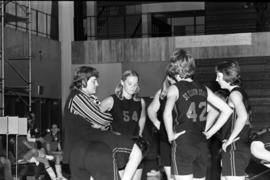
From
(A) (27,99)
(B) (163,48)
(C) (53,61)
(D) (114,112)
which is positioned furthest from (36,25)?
(D) (114,112)

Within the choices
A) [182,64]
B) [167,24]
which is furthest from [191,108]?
[167,24]

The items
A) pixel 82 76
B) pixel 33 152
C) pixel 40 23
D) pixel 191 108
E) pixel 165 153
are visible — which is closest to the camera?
pixel 191 108

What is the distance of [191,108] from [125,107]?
1.21m

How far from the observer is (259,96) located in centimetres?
1414

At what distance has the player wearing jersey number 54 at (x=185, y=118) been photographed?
4352 millimetres

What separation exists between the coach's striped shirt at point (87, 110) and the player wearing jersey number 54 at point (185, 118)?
0.52 meters

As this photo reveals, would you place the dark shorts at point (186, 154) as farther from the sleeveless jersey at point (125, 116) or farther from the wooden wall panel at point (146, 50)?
the wooden wall panel at point (146, 50)

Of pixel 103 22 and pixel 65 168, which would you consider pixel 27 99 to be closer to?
pixel 65 168

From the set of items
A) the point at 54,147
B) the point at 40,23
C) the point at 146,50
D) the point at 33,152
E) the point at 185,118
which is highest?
the point at 40,23

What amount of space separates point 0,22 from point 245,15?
7.02 m

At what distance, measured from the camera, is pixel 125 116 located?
5.44 meters

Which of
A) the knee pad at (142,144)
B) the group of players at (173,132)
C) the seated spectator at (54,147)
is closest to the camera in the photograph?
the group of players at (173,132)

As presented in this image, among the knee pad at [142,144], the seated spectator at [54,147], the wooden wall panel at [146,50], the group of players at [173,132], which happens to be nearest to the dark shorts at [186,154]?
the group of players at [173,132]

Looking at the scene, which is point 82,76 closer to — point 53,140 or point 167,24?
point 53,140
